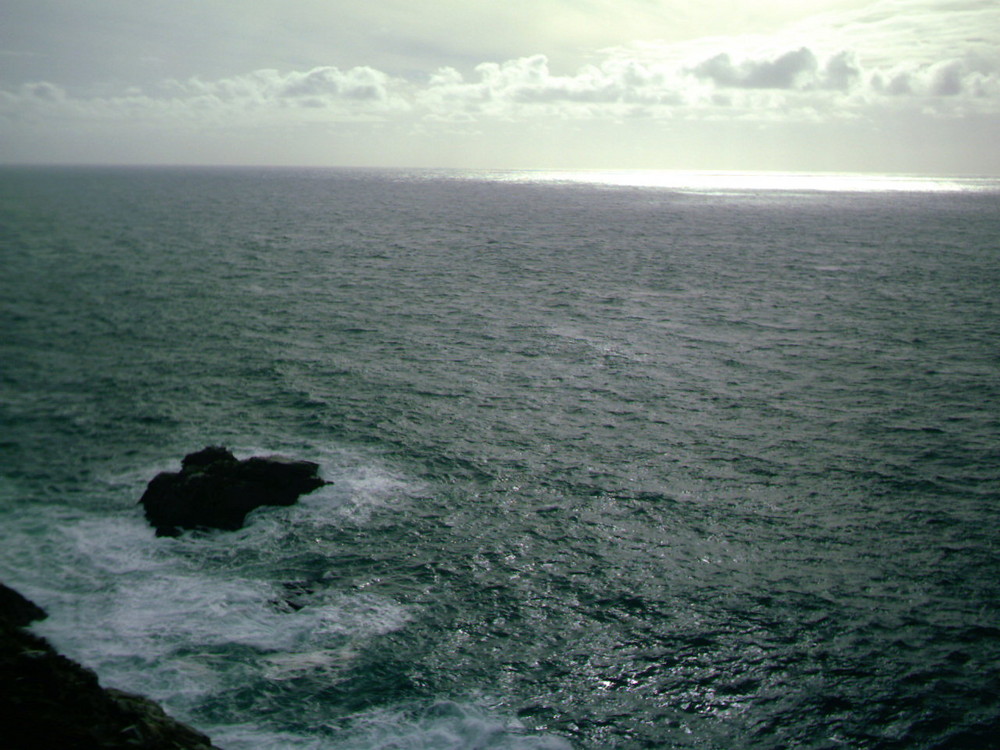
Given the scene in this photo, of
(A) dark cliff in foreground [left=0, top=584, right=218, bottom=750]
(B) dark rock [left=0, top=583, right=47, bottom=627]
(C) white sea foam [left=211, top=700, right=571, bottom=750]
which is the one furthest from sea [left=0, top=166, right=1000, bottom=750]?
(A) dark cliff in foreground [left=0, top=584, right=218, bottom=750]

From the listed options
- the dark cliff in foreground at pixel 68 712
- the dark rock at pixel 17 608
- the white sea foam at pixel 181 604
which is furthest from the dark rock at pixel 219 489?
the dark cliff in foreground at pixel 68 712

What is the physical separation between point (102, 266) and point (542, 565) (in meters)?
88.1

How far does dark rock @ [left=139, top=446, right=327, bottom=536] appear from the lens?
101 feet

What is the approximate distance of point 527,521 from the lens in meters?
31.3

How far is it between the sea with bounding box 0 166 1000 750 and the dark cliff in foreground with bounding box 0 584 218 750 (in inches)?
84.4

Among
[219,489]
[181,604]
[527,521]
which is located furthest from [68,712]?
[527,521]

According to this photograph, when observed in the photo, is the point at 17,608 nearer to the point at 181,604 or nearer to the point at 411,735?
the point at 181,604

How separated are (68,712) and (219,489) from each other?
1549cm

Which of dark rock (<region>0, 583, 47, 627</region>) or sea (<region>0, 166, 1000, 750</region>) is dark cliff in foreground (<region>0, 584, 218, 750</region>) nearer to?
sea (<region>0, 166, 1000, 750</region>)

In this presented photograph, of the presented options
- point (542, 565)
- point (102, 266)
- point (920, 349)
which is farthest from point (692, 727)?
point (102, 266)

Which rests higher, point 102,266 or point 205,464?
point 102,266

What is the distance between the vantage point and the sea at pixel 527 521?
2088 centimetres

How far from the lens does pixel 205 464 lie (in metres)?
32.6

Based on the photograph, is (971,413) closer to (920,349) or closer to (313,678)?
(920,349)
